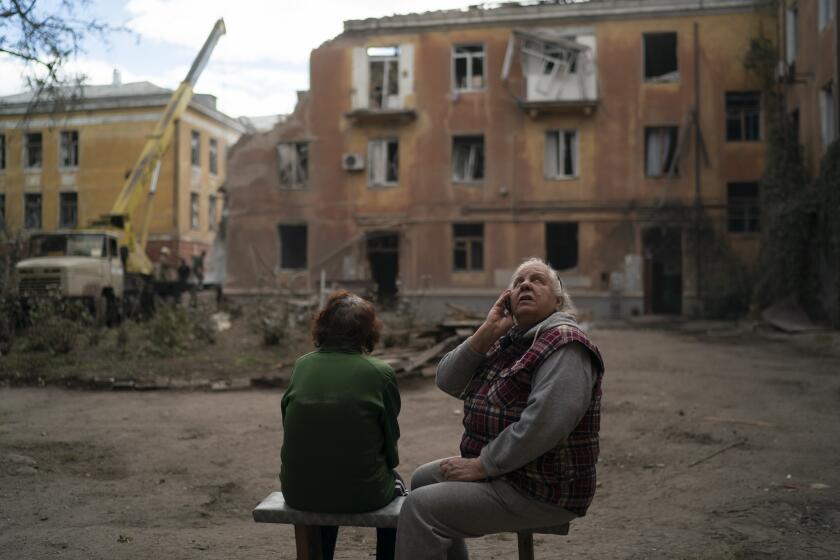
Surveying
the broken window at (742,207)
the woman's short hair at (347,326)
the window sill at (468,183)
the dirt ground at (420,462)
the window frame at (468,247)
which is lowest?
the dirt ground at (420,462)

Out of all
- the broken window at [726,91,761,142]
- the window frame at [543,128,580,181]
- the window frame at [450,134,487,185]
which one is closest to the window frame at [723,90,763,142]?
the broken window at [726,91,761,142]

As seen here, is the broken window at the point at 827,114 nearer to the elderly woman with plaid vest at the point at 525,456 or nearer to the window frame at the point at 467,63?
the window frame at the point at 467,63

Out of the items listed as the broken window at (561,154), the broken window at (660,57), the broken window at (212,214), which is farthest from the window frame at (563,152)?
the broken window at (212,214)

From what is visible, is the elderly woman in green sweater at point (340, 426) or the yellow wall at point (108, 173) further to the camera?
the yellow wall at point (108, 173)

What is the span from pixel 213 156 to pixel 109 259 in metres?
22.1

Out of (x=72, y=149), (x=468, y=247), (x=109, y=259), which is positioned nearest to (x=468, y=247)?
(x=468, y=247)

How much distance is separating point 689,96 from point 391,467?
82.3 ft

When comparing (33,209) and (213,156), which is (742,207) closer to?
(213,156)

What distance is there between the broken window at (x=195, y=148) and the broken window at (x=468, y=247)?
17252mm

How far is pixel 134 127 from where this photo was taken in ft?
117

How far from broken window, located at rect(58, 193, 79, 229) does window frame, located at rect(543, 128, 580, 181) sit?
24.1 m

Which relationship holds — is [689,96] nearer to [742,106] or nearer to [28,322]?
[742,106]

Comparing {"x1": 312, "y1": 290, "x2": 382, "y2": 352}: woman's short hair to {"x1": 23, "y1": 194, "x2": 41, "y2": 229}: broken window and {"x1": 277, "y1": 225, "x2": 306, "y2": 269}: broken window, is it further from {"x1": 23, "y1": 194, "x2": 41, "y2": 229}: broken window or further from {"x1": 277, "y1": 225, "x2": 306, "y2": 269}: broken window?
{"x1": 23, "y1": 194, "x2": 41, "y2": 229}: broken window

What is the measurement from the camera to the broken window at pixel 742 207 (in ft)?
82.2
